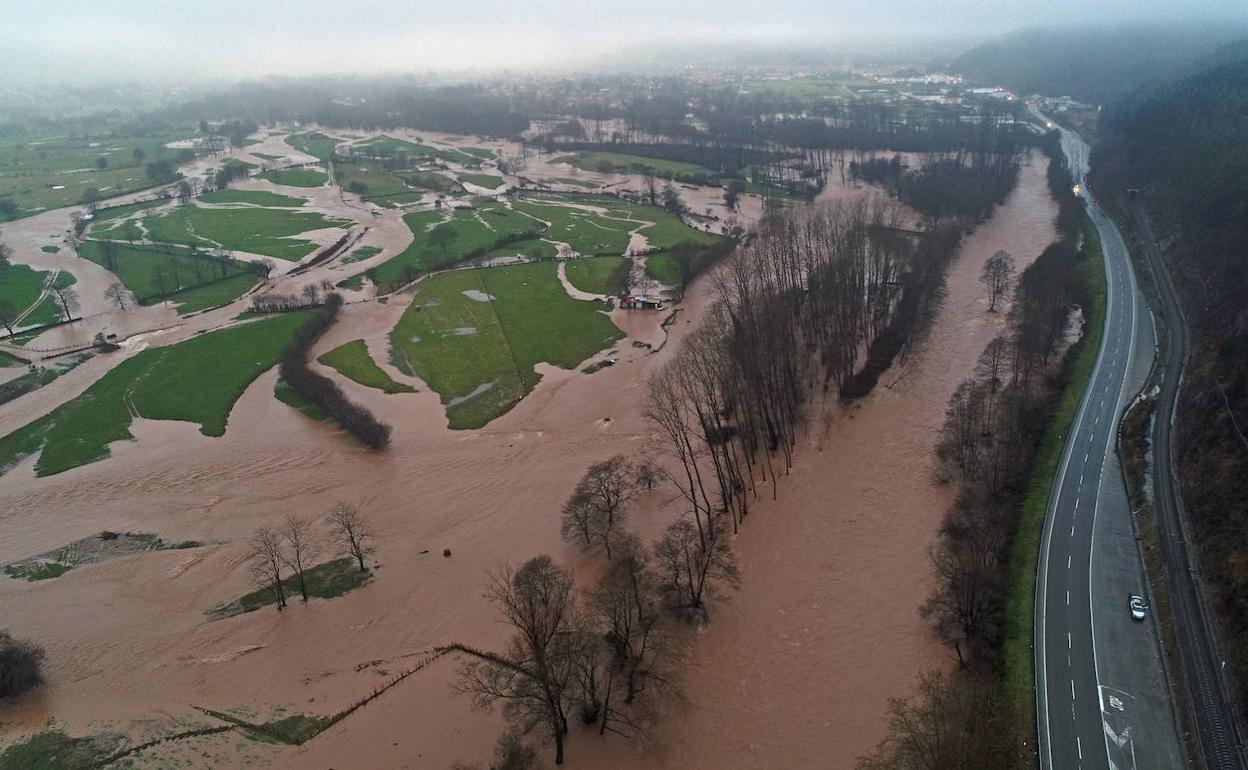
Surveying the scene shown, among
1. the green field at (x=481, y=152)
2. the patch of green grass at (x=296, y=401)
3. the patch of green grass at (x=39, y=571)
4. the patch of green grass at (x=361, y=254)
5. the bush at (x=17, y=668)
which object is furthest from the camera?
the green field at (x=481, y=152)

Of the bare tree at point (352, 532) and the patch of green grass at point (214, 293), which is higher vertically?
the patch of green grass at point (214, 293)

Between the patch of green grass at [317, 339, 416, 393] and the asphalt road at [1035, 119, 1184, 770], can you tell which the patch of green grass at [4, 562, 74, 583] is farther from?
the asphalt road at [1035, 119, 1184, 770]

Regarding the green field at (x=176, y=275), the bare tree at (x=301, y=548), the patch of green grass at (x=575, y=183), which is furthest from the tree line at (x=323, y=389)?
the patch of green grass at (x=575, y=183)

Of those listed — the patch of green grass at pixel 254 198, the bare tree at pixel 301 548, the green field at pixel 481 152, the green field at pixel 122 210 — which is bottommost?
the bare tree at pixel 301 548

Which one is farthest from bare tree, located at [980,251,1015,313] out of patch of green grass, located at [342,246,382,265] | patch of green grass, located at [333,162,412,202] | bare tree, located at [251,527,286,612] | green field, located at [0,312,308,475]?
patch of green grass, located at [333,162,412,202]

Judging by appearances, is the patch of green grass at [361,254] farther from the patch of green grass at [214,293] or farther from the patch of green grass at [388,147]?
the patch of green grass at [388,147]

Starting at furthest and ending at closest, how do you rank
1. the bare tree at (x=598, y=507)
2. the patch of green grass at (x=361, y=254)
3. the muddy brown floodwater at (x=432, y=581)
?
the patch of green grass at (x=361, y=254)
the bare tree at (x=598, y=507)
the muddy brown floodwater at (x=432, y=581)

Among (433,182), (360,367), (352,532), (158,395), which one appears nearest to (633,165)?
(433,182)
